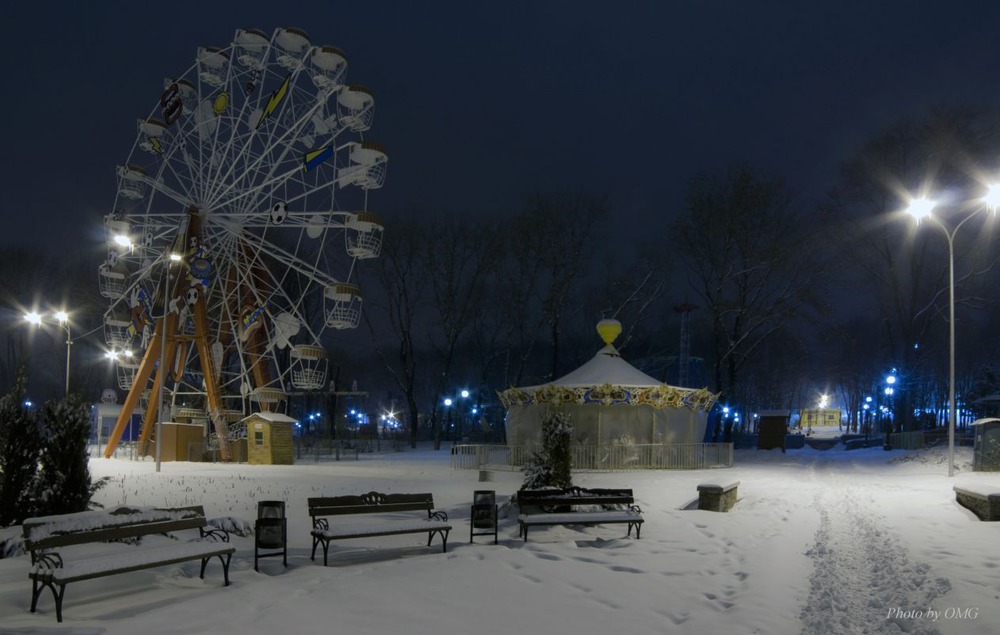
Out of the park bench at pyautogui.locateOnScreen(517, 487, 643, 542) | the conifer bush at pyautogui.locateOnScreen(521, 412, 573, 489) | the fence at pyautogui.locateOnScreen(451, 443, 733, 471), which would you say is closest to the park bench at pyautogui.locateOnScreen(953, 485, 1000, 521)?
the park bench at pyautogui.locateOnScreen(517, 487, 643, 542)

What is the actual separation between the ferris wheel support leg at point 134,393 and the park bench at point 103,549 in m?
24.5

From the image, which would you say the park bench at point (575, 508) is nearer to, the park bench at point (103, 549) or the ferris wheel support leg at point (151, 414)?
the park bench at point (103, 549)

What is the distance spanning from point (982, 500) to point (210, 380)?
27816 mm

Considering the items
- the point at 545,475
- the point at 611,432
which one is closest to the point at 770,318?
the point at 611,432

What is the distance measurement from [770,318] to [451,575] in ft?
110

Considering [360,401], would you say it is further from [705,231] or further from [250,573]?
[250,573]

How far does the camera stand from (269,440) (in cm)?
2980

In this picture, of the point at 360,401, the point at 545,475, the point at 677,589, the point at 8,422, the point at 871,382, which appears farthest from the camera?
the point at 360,401

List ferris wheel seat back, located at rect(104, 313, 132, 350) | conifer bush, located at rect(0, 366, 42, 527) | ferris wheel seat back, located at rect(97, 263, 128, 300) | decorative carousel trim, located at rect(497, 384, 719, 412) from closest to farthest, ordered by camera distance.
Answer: conifer bush, located at rect(0, 366, 42, 527), decorative carousel trim, located at rect(497, 384, 719, 412), ferris wheel seat back, located at rect(97, 263, 128, 300), ferris wheel seat back, located at rect(104, 313, 132, 350)

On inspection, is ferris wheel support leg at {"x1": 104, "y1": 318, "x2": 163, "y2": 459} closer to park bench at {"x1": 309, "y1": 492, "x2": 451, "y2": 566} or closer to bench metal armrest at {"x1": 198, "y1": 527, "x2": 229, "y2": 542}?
bench metal armrest at {"x1": 198, "y1": 527, "x2": 229, "y2": 542}

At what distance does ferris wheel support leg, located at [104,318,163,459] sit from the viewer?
3103 cm

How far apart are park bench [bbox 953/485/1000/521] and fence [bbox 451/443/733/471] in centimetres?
1123

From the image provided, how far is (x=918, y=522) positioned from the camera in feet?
39.8

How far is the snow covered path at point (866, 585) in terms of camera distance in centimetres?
645
